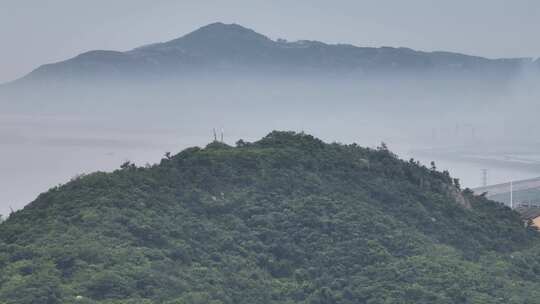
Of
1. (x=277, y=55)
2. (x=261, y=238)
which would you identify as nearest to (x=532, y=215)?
(x=261, y=238)

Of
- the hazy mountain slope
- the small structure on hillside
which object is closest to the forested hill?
the small structure on hillside

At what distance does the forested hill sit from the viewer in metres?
Answer: 19.5

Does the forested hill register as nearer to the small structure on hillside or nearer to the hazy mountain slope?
the small structure on hillside

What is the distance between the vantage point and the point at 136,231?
70.8 ft

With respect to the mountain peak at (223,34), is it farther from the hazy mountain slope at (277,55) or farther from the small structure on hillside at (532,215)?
the small structure on hillside at (532,215)

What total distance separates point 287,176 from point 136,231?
5500 mm

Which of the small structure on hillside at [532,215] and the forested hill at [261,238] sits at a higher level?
the forested hill at [261,238]

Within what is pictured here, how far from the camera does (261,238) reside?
75.9ft

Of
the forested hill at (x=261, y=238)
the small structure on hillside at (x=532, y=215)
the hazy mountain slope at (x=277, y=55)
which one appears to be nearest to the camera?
the forested hill at (x=261, y=238)

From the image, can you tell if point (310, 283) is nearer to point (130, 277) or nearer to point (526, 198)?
point (130, 277)

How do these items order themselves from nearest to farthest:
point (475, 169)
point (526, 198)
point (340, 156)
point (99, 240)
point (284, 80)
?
point (99, 240) < point (340, 156) < point (526, 198) < point (475, 169) < point (284, 80)

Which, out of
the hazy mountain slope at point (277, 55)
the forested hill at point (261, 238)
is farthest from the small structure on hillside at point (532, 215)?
the hazy mountain slope at point (277, 55)

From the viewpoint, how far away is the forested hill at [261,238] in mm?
19453

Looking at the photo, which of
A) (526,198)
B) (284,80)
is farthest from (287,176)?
(284,80)
